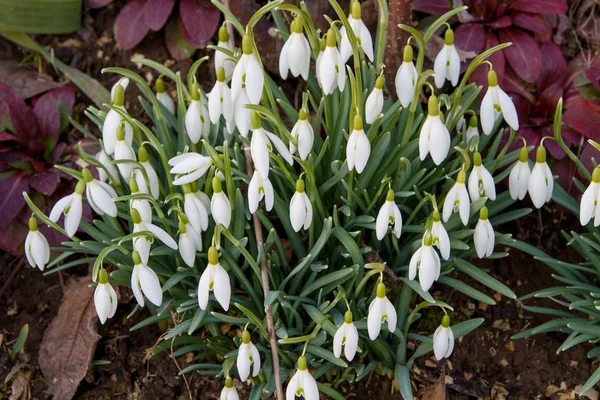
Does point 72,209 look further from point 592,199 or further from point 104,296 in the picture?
point 592,199

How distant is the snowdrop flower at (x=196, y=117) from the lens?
222cm

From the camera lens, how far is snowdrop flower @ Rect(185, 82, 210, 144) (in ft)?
7.28

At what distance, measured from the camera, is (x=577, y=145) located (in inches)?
105

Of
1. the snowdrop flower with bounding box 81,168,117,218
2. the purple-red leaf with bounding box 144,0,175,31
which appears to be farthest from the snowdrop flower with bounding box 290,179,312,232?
the purple-red leaf with bounding box 144,0,175,31

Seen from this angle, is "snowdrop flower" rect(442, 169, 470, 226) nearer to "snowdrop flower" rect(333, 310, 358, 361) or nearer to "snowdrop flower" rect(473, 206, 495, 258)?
"snowdrop flower" rect(473, 206, 495, 258)

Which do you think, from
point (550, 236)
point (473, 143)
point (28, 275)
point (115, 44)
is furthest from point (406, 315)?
point (115, 44)

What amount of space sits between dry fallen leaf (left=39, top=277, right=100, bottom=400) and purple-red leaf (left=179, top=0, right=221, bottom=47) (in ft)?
3.02

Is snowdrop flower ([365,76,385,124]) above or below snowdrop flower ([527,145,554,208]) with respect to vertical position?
above

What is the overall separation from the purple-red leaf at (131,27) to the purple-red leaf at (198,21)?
0.14 m

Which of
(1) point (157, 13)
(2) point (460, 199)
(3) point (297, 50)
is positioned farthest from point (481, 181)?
(1) point (157, 13)

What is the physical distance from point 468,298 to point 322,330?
23.9 inches

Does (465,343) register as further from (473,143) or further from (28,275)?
(28,275)

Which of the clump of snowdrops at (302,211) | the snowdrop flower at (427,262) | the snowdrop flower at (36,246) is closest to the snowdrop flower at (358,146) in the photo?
the clump of snowdrops at (302,211)

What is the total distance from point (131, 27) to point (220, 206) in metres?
1.19
